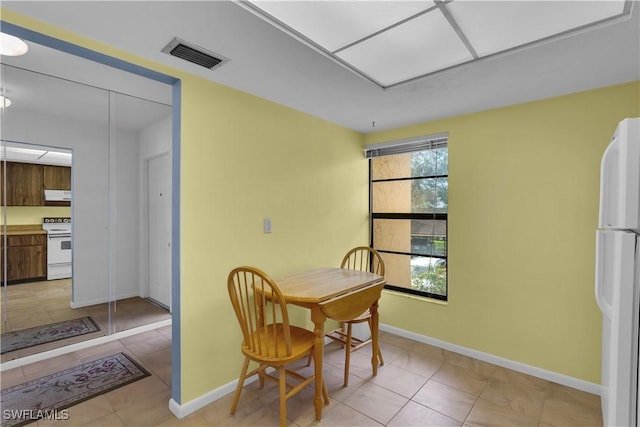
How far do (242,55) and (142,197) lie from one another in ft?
7.42

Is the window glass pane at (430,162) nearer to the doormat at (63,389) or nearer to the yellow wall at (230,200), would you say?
the yellow wall at (230,200)

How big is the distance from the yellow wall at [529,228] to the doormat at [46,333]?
10.7 ft

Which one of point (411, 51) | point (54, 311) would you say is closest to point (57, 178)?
point (54, 311)

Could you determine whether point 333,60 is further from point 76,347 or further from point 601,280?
point 76,347

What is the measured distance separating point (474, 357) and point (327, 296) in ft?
5.57

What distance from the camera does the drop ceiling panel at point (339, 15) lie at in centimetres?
124

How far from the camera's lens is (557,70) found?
1.87m

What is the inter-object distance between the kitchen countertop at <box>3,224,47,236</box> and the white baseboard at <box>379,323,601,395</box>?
3.43 metres

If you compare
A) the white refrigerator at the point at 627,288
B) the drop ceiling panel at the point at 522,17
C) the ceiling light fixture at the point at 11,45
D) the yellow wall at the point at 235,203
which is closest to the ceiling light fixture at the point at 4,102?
the ceiling light fixture at the point at 11,45

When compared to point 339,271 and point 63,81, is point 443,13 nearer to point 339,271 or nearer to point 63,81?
point 339,271

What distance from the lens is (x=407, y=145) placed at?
314 cm

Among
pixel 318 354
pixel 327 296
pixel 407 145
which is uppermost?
pixel 407 145

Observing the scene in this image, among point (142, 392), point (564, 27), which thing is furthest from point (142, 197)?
point (564, 27)

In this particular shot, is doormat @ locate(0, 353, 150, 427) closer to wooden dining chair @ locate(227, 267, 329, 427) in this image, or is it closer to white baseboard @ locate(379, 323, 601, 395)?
wooden dining chair @ locate(227, 267, 329, 427)
